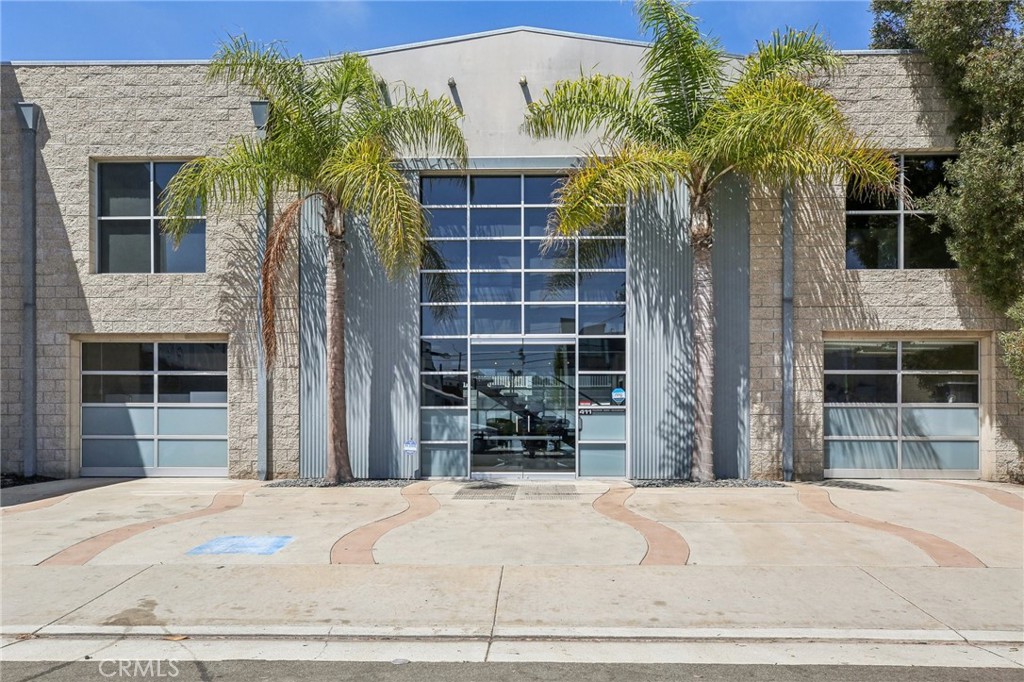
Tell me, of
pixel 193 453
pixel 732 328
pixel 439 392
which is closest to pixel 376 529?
pixel 439 392

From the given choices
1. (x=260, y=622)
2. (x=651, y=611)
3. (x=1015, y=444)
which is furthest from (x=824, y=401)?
(x=260, y=622)

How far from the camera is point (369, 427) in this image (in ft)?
40.3

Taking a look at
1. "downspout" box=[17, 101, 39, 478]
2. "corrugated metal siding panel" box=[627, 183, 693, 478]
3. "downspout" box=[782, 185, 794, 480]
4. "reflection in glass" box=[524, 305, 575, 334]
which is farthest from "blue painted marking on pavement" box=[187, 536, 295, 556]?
"downspout" box=[782, 185, 794, 480]

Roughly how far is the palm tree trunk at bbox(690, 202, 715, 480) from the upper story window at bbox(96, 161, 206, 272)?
30.8ft

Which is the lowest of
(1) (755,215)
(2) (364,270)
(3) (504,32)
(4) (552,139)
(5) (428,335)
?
(5) (428,335)

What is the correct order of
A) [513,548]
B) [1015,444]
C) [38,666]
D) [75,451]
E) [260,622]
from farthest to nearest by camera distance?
[75,451], [1015,444], [513,548], [260,622], [38,666]

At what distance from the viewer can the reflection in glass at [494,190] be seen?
12.6 meters

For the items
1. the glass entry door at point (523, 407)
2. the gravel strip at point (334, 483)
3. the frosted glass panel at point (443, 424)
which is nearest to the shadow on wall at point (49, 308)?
the gravel strip at point (334, 483)

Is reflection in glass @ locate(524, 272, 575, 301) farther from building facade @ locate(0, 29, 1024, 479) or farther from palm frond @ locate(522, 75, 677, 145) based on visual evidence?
palm frond @ locate(522, 75, 677, 145)

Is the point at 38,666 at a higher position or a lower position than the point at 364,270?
lower

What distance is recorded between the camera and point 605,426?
12.3m

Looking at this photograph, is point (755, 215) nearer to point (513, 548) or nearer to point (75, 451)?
point (513, 548)

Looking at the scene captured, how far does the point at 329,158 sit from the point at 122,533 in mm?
6380

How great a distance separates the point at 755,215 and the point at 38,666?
11.9m
